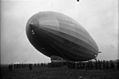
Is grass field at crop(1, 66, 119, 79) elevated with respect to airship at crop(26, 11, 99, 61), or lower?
lower

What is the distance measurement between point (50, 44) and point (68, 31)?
301cm

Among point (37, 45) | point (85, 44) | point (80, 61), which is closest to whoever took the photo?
point (37, 45)

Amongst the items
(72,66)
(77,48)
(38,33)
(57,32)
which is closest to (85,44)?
(77,48)

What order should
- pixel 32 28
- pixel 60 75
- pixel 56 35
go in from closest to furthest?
pixel 60 75 → pixel 32 28 → pixel 56 35

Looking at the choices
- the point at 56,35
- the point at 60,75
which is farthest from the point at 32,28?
the point at 60,75

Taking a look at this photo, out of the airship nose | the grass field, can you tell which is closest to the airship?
the airship nose

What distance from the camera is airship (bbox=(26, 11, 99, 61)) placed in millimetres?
24625

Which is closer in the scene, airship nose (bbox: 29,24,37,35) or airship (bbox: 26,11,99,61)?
airship nose (bbox: 29,24,37,35)

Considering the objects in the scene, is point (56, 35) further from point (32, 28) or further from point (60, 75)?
point (60, 75)

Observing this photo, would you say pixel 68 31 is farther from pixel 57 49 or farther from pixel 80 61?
pixel 80 61

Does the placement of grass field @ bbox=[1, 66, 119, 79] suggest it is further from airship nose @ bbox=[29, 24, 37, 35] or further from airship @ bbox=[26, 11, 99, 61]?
airship nose @ bbox=[29, 24, 37, 35]

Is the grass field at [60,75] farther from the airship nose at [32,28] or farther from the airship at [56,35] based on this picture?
the airship nose at [32,28]

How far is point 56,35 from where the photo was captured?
25016mm

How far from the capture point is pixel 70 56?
94.2 ft
